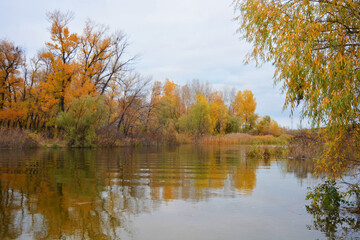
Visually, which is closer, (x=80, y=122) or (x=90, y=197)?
(x=90, y=197)

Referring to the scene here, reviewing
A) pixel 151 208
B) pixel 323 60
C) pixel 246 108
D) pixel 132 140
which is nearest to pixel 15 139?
pixel 132 140

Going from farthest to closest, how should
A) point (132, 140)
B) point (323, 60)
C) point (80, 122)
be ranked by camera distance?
point (132, 140)
point (80, 122)
point (323, 60)

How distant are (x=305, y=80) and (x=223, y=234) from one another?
3.47 meters

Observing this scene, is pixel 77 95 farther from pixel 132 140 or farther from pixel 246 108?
pixel 246 108

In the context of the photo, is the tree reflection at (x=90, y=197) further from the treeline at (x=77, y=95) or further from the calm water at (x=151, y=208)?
the treeline at (x=77, y=95)

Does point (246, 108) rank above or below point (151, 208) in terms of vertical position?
above

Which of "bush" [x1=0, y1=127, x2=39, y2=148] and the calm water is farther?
"bush" [x1=0, y1=127, x2=39, y2=148]

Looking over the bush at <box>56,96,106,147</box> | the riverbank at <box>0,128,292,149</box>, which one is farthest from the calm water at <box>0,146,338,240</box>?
the bush at <box>56,96,106,147</box>

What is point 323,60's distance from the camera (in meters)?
6.08

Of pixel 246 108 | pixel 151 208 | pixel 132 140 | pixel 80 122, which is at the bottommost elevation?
pixel 151 208

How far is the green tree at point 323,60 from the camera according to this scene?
5.67 metres

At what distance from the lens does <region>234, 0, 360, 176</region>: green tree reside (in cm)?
567

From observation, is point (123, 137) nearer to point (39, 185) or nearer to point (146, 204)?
point (39, 185)

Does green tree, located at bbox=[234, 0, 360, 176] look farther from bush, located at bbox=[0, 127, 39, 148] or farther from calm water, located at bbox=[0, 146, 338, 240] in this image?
bush, located at bbox=[0, 127, 39, 148]
